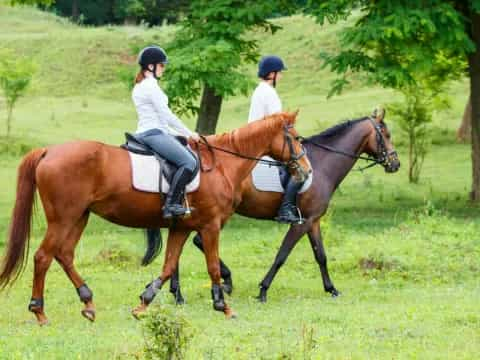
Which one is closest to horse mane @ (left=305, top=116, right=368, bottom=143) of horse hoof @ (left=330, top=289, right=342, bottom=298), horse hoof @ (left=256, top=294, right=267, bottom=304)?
horse hoof @ (left=330, top=289, right=342, bottom=298)

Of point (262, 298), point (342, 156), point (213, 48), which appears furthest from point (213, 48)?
point (262, 298)

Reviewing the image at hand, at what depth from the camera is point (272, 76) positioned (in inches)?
510

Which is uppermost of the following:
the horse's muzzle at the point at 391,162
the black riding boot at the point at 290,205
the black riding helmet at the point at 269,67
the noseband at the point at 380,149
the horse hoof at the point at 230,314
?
the black riding helmet at the point at 269,67

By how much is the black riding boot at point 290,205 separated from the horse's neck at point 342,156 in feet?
1.94

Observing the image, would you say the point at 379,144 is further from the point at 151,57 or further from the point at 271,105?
the point at 151,57

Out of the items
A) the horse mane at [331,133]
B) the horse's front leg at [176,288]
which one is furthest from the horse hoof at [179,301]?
the horse mane at [331,133]

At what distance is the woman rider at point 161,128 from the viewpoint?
11047 millimetres

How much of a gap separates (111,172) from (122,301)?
232 cm

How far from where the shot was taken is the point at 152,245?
41.0 feet

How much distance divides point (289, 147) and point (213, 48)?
28.4 feet

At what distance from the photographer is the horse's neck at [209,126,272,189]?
38.1ft

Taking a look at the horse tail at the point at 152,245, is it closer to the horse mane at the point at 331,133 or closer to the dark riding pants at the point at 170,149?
the dark riding pants at the point at 170,149

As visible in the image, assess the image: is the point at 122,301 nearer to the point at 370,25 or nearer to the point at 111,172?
the point at 111,172

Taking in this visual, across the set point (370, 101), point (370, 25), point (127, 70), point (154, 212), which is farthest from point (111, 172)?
point (370, 101)
